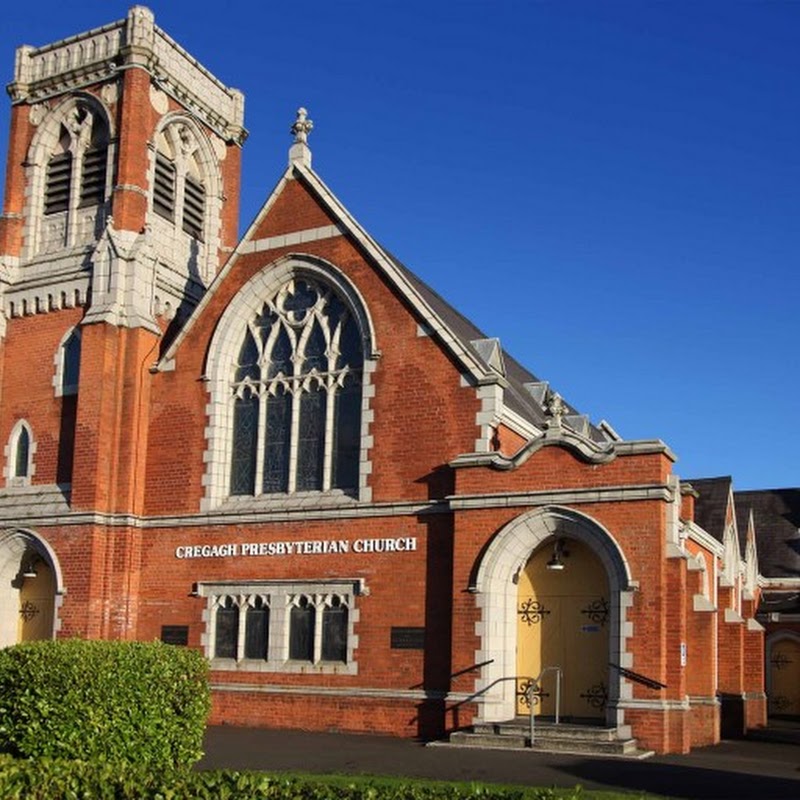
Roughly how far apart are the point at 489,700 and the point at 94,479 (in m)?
10.6

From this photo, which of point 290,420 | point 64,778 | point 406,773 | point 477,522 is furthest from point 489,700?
point 64,778

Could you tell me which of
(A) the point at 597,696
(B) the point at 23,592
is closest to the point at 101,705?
(A) the point at 597,696

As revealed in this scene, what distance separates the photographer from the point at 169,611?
86.9 ft

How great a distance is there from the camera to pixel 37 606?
93.3 ft

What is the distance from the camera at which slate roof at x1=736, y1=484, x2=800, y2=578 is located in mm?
42719

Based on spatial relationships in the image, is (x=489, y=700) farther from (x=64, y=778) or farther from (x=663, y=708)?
(x=64, y=778)

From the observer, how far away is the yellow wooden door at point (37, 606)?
1109 inches

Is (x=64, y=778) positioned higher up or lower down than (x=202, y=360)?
lower down

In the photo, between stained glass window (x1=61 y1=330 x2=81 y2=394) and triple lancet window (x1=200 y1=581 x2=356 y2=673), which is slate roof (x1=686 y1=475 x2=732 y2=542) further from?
stained glass window (x1=61 y1=330 x2=81 y2=394)

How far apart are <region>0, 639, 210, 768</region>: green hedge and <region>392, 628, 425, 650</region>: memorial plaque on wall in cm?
867

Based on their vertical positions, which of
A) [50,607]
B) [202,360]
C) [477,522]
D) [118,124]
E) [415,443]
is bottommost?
[50,607]

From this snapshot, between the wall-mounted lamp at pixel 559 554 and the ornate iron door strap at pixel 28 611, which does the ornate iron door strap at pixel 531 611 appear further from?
the ornate iron door strap at pixel 28 611

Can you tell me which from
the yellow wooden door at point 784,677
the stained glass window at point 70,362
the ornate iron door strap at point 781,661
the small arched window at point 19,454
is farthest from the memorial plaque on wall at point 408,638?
the ornate iron door strap at point 781,661

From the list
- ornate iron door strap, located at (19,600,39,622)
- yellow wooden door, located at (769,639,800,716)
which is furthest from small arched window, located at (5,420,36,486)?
yellow wooden door, located at (769,639,800,716)
